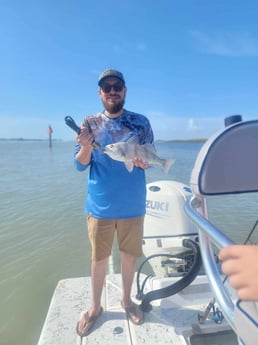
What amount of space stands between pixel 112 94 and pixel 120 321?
196 cm

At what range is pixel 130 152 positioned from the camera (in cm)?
224

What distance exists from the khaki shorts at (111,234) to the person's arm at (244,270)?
173 centimetres

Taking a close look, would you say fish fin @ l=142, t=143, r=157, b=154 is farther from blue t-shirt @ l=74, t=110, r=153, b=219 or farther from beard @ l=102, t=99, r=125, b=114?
beard @ l=102, t=99, r=125, b=114

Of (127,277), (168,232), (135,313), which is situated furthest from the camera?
(168,232)

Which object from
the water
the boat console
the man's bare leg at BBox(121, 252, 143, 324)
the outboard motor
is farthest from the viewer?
the water

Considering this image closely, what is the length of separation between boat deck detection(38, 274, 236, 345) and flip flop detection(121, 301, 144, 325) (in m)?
0.04

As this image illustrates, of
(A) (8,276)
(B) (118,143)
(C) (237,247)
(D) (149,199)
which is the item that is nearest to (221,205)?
(D) (149,199)

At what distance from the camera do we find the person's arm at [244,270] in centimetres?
65

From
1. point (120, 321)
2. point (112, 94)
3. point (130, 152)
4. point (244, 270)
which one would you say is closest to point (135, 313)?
point (120, 321)

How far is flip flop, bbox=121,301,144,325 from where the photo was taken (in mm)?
2349

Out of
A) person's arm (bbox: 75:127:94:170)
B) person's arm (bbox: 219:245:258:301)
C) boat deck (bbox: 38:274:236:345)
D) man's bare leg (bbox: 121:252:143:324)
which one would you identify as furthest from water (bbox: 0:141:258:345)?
person's arm (bbox: 219:245:258:301)

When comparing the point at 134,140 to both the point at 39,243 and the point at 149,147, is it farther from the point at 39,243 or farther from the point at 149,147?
the point at 39,243

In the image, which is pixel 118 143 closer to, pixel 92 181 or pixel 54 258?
pixel 92 181

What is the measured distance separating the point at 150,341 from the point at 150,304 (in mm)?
370
